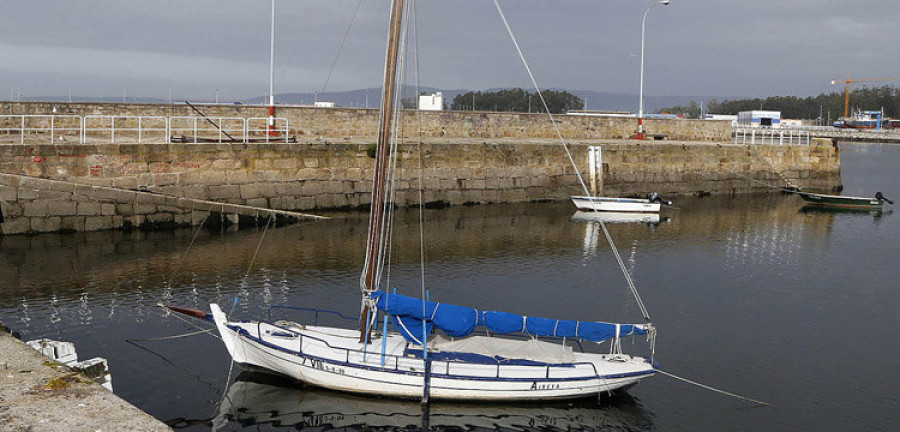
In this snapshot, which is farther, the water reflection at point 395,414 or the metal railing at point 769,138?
the metal railing at point 769,138

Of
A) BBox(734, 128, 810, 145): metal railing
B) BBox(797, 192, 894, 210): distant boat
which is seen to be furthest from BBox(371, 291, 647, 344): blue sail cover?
BBox(734, 128, 810, 145): metal railing

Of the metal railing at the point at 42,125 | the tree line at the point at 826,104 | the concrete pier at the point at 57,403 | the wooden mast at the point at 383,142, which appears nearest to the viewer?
the concrete pier at the point at 57,403

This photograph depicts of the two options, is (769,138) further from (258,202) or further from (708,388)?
(708,388)

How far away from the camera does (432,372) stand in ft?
44.9

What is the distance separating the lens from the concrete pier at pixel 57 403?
9.13 m

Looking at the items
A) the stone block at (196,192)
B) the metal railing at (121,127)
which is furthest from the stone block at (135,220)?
the metal railing at (121,127)

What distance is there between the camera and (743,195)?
46.2 m

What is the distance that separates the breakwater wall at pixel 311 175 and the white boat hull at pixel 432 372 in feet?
50.3

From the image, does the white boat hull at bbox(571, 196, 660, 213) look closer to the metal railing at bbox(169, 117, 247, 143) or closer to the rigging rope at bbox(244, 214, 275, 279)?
the rigging rope at bbox(244, 214, 275, 279)

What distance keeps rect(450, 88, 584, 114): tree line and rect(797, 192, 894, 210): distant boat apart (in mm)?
38839

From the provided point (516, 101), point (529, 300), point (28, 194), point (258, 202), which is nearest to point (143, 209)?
point (28, 194)

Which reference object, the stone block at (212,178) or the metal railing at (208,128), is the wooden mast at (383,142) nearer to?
the stone block at (212,178)

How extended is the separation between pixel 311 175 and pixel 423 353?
19.5 metres

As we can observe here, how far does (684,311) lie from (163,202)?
1752 cm
